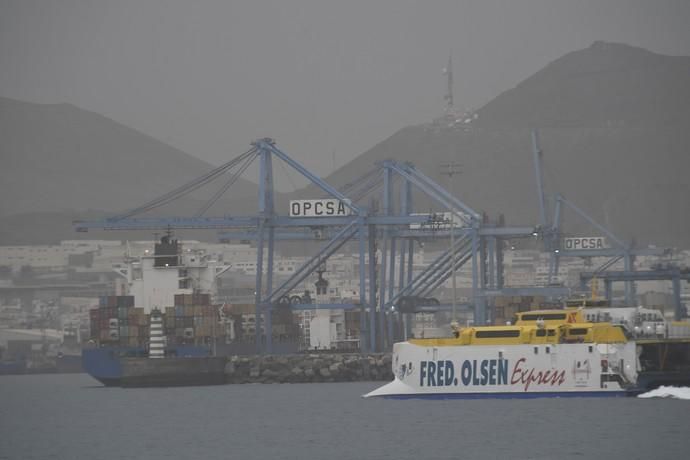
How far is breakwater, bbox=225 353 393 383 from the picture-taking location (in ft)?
376

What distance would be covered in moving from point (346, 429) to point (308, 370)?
41769 millimetres

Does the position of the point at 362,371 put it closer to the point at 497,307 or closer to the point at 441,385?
the point at 497,307

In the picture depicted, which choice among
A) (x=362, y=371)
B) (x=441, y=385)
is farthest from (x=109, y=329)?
(x=441, y=385)

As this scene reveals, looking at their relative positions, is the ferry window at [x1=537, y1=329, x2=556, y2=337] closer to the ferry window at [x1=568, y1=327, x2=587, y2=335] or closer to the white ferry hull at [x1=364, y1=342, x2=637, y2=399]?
the white ferry hull at [x1=364, y1=342, x2=637, y2=399]

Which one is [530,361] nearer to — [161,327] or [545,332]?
[545,332]

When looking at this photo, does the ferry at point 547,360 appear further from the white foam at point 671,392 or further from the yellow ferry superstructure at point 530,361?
the white foam at point 671,392

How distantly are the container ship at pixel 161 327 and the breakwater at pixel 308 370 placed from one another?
1423mm

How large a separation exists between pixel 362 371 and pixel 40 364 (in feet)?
273

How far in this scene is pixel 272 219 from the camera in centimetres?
12312

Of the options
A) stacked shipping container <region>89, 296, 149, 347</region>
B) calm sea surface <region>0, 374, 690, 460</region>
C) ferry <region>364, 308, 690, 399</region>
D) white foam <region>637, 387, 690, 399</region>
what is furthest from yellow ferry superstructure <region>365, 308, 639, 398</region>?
stacked shipping container <region>89, 296, 149, 347</region>

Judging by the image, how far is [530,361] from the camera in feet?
266

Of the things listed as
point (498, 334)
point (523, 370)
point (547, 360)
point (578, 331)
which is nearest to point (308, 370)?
point (498, 334)

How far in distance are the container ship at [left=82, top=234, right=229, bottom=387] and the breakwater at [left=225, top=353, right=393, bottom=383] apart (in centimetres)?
142

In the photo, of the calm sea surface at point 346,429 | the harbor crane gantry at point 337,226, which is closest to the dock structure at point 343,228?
the harbor crane gantry at point 337,226
